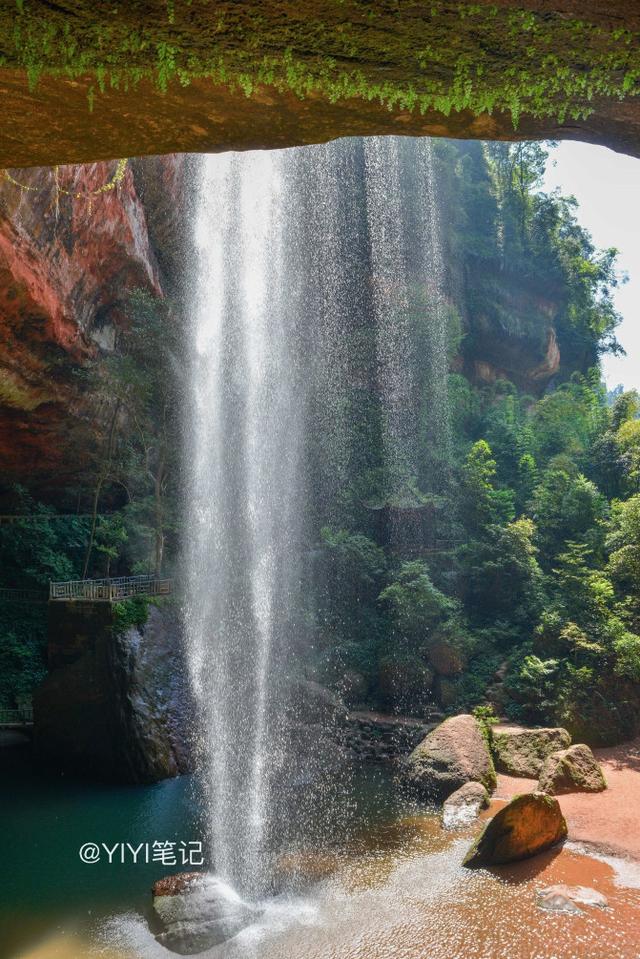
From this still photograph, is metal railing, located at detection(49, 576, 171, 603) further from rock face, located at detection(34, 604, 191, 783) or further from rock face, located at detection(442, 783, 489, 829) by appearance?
rock face, located at detection(442, 783, 489, 829)

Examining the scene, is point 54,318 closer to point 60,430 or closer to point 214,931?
point 60,430

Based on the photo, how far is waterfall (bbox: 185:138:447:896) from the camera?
13234mm

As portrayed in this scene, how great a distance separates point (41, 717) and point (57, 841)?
142 inches

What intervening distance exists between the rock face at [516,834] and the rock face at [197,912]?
8.58ft

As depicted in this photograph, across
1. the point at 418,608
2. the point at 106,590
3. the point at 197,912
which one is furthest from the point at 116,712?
the point at 418,608

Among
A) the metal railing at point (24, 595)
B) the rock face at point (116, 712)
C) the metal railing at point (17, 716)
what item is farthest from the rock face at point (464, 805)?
the metal railing at point (24, 595)

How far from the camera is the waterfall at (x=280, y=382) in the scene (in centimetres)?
1323

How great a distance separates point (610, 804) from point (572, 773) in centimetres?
68

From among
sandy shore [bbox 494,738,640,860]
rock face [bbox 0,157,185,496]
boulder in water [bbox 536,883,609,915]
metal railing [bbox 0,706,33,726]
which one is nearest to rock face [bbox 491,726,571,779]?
sandy shore [bbox 494,738,640,860]

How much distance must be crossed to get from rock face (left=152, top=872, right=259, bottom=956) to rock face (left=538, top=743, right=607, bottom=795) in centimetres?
518

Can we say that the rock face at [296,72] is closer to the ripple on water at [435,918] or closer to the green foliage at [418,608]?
the ripple on water at [435,918]

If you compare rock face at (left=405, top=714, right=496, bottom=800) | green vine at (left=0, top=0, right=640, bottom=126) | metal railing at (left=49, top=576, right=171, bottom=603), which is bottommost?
rock face at (left=405, top=714, right=496, bottom=800)

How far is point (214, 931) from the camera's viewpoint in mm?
5941

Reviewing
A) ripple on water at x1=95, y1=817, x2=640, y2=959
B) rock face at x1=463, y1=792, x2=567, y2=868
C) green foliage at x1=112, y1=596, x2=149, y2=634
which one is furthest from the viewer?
green foliage at x1=112, y1=596, x2=149, y2=634
